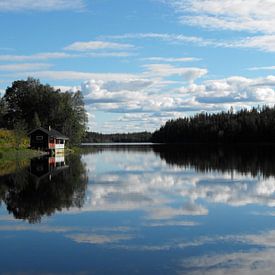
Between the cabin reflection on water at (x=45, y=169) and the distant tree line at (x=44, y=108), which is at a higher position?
the distant tree line at (x=44, y=108)

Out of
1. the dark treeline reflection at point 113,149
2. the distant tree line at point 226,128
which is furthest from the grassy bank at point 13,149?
the distant tree line at point 226,128

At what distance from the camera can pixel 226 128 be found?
151125mm

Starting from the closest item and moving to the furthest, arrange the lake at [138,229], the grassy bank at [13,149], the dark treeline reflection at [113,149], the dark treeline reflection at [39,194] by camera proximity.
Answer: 1. the lake at [138,229]
2. the dark treeline reflection at [39,194]
3. the grassy bank at [13,149]
4. the dark treeline reflection at [113,149]

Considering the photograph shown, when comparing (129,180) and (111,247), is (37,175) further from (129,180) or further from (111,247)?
(111,247)

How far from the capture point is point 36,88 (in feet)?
327

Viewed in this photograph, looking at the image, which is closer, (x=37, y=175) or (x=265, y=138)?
(x=37, y=175)

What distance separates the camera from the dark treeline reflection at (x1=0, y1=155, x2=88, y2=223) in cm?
1857

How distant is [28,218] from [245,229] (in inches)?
296

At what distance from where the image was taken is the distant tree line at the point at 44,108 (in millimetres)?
91812

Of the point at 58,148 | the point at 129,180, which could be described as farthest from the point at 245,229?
the point at 58,148

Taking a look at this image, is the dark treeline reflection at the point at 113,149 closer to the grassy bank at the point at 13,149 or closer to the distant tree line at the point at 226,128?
the grassy bank at the point at 13,149

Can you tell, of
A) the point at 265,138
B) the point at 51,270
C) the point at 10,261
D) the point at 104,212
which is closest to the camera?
the point at 51,270

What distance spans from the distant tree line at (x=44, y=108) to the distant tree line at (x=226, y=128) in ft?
202

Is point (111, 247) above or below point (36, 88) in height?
below
